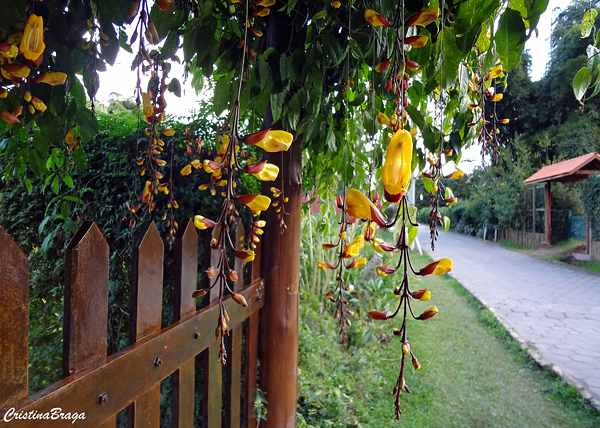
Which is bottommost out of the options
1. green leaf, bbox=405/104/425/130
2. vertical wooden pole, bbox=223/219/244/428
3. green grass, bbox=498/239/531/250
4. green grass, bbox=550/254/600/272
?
green grass, bbox=550/254/600/272

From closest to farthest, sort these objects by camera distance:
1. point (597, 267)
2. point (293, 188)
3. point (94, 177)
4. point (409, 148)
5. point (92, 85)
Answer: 1. point (409, 148)
2. point (92, 85)
3. point (293, 188)
4. point (94, 177)
5. point (597, 267)

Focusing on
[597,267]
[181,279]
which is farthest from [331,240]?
[597,267]

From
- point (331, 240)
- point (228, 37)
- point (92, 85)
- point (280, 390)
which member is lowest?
point (280, 390)

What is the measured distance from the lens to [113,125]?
6.89 ft

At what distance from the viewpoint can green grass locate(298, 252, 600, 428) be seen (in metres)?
2.37

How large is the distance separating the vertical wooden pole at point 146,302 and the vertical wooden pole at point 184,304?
3.3 inches

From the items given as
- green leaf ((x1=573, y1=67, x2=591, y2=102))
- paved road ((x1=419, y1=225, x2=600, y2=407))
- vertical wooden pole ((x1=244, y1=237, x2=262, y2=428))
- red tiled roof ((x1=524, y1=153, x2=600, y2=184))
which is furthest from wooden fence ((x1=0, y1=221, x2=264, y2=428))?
red tiled roof ((x1=524, y1=153, x2=600, y2=184))

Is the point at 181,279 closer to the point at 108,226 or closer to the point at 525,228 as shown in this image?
the point at 108,226

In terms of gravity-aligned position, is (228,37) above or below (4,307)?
above

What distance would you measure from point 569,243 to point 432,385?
12022 millimetres

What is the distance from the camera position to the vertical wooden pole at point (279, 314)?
1424 mm

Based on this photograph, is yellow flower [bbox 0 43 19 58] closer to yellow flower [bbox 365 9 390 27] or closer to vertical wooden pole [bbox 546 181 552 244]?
yellow flower [bbox 365 9 390 27]

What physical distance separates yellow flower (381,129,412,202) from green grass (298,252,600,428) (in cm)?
193

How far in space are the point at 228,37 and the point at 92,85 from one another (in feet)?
1.24
